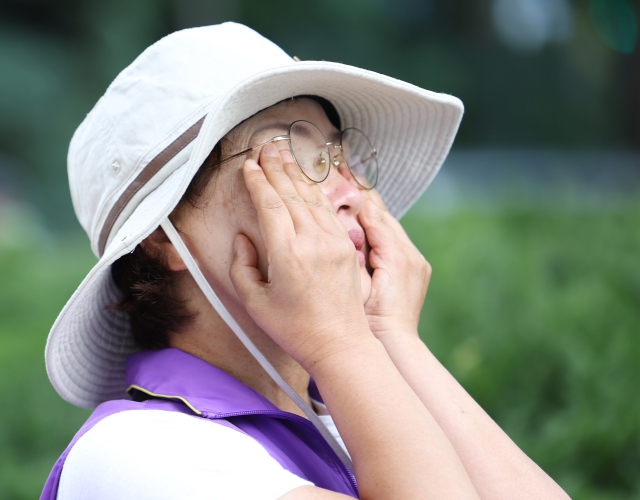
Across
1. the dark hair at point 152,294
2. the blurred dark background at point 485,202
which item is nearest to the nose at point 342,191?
the dark hair at point 152,294

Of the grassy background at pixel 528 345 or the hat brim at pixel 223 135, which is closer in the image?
the hat brim at pixel 223 135

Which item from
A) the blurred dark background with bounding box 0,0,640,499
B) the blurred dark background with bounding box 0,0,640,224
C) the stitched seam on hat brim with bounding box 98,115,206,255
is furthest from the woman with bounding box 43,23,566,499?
the blurred dark background with bounding box 0,0,640,224

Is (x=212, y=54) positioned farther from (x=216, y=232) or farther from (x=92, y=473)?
(x=92, y=473)

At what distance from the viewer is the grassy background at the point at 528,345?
2.96 metres

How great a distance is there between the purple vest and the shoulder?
0.26 ft

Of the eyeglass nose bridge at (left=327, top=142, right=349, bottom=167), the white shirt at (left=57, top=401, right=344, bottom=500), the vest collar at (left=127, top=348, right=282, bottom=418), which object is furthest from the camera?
the eyeglass nose bridge at (left=327, top=142, right=349, bottom=167)

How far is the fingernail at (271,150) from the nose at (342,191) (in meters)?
0.19

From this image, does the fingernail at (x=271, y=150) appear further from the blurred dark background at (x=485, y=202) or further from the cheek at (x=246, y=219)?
the blurred dark background at (x=485, y=202)

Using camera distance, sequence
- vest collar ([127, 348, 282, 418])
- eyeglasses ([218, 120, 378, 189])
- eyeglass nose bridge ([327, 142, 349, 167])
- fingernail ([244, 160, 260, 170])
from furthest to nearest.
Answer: eyeglass nose bridge ([327, 142, 349, 167]), eyeglasses ([218, 120, 378, 189]), fingernail ([244, 160, 260, 170]), vest collar ([127, 348, 282, 418])

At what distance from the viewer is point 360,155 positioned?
208 centimetres

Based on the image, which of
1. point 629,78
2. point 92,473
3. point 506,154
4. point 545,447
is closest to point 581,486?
point 545,447

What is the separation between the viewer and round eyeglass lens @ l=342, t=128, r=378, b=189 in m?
2.01

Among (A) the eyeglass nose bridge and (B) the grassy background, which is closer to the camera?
(A) the eyeglass nose bridge

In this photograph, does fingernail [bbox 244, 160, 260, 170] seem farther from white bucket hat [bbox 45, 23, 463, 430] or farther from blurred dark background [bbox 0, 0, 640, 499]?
blurred dark background [bbox 0, 0, 640, 499]
